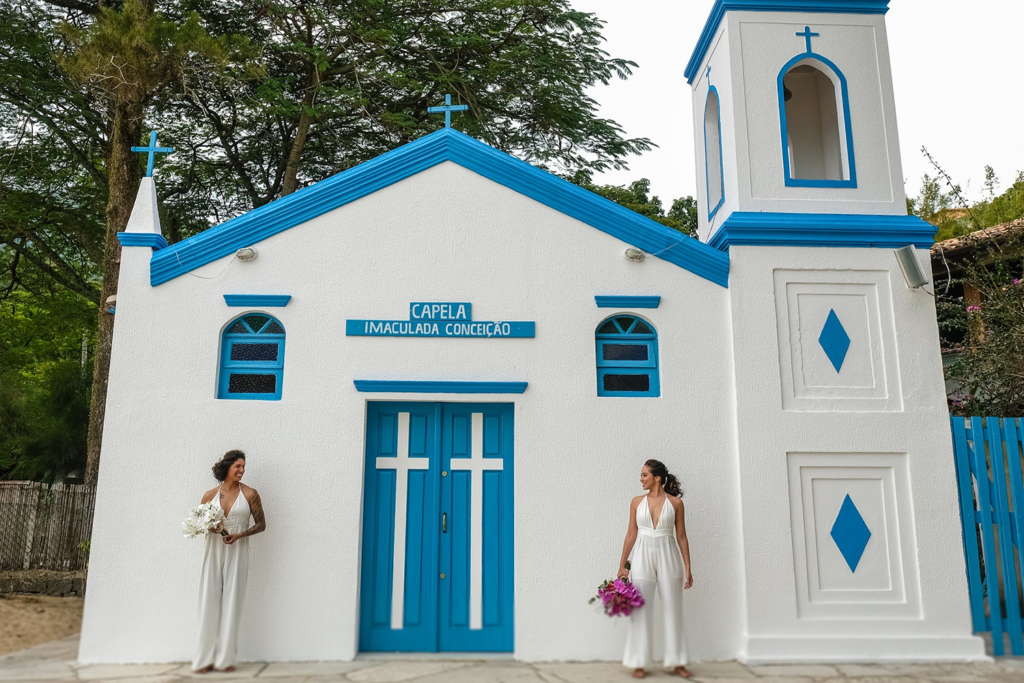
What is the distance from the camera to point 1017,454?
7.08m

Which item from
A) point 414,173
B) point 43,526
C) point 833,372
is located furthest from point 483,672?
point 43,526

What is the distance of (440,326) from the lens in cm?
716

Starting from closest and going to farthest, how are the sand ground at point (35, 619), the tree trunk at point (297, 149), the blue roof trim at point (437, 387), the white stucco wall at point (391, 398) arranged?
the white stucco wall at point (391, 398)
the blue roof trim at point (437, 387)
the sand ground at point (35, 619)
the tree trunk at point (297, 149)

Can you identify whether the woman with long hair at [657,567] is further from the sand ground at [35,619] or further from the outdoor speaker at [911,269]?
the sand ground at [35,619]

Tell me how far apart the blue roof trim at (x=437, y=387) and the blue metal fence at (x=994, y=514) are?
4345 millimetres

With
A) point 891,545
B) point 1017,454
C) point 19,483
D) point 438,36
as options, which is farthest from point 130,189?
point 1017,454

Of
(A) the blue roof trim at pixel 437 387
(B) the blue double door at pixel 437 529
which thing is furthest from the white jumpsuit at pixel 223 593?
(A) the blue roof trim at pixel 437 387

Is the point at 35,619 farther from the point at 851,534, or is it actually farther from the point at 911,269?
the point at 911,269

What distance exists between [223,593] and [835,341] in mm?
6129

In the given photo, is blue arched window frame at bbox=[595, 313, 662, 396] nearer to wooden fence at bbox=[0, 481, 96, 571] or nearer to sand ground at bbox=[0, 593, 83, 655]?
sand ground at bbox=[0, 593, 83, 655]

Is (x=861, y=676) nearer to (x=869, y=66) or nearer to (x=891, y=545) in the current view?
(x=891, y=545)

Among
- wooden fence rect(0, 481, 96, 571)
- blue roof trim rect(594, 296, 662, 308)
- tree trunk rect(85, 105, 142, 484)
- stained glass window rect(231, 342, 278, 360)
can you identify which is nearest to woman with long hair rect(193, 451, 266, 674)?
stained glass window rect(231, 342, 278, 360)

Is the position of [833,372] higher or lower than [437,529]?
higher

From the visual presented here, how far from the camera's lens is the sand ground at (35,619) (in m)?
8.30
